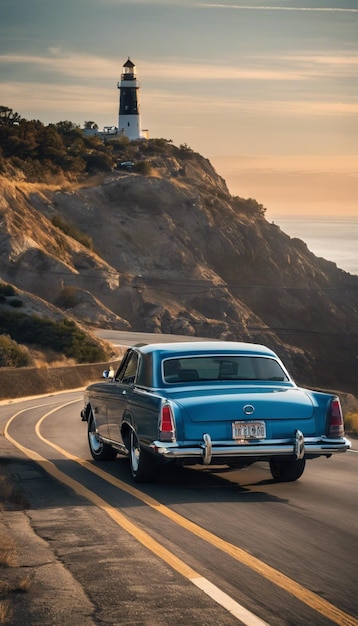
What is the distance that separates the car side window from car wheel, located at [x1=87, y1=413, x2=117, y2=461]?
1.00m

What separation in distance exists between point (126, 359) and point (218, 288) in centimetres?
8813

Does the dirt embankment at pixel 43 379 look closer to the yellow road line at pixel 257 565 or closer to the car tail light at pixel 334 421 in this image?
the car tail light at pixel 334 421

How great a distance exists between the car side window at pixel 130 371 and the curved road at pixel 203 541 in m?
1.13

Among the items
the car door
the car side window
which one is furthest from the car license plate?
the car side window

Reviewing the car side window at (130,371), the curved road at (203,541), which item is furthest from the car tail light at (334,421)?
the car side window at (130,371)

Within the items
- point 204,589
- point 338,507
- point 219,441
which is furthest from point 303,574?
point 219,441

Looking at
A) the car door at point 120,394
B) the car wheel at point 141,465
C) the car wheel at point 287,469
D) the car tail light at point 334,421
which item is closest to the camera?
the car tail light at point 334,421

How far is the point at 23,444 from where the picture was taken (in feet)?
61.5

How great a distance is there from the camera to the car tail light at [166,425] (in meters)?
11.5

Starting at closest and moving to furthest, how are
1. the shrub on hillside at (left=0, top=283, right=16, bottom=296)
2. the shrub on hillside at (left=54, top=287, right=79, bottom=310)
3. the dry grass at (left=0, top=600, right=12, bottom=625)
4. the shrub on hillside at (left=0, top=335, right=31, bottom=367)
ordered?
the dry grass at (left=0, top=600, right=12, bottom=625)
the shrub on hillside at (left=0, top=335, right=31, bottom=367)
the shrub on hillside at (left=0, top=283, right=16, bottom=296)
the shrub on hillside at (left=54, top=287, right=79, bottom=310)

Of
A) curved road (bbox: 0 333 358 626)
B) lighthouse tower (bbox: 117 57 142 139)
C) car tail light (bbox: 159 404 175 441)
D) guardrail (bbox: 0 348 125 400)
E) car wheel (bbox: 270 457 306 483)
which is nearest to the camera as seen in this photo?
curved road (bbox: 0 333 358 626)

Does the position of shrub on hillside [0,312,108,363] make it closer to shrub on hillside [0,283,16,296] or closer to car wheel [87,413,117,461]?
shrub on hillside [0,283,16,296]

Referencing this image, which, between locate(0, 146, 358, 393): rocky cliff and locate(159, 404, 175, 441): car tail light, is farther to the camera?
locate(0, 146, 358, 393): rocky cliff

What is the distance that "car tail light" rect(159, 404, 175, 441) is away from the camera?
37.9ft
